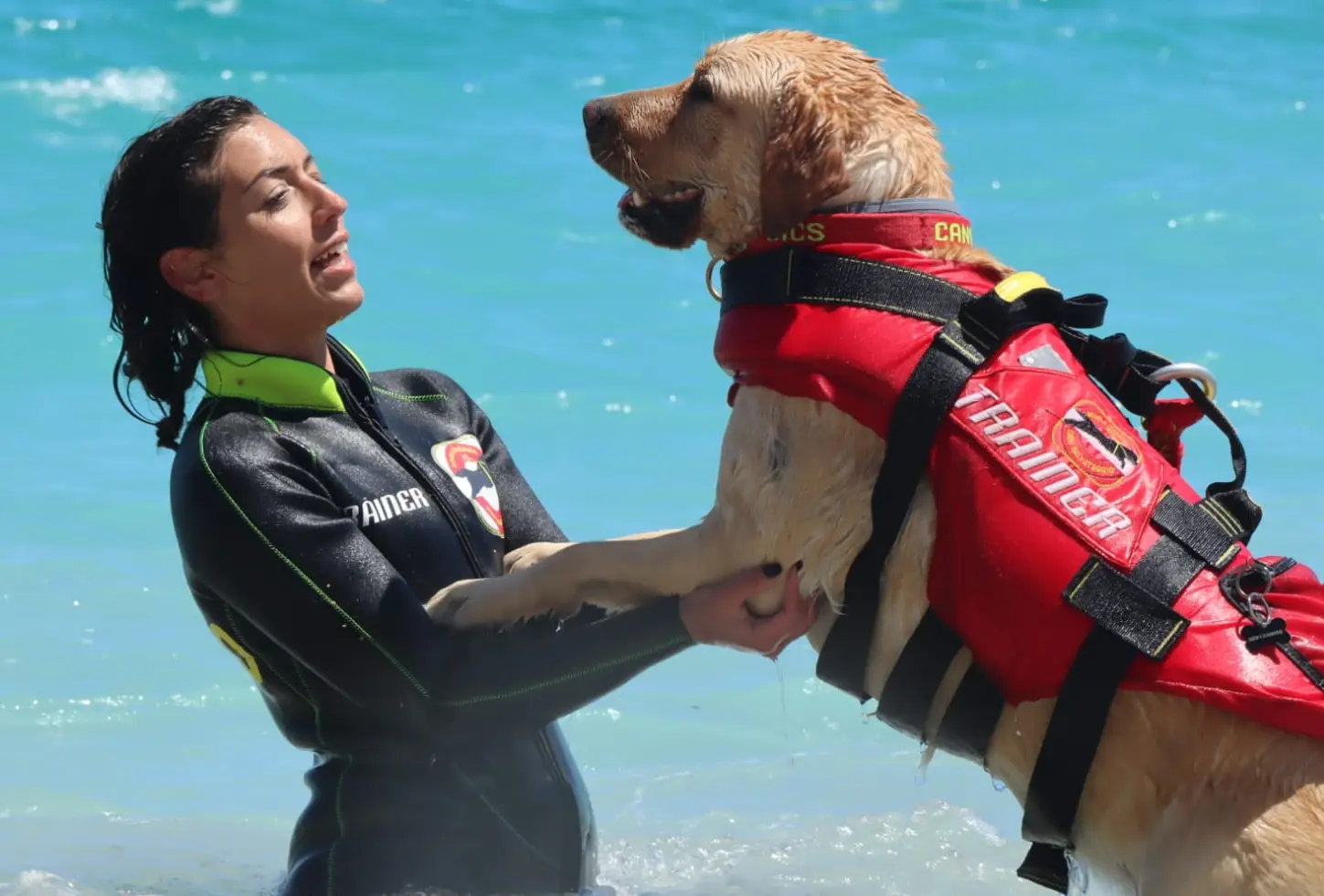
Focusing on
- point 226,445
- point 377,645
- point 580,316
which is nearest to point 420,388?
point 226,445

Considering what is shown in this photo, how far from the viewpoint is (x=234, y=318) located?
368 cm

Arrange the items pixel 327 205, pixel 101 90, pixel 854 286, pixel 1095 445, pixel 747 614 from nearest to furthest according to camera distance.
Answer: pixel 1095 445 < pixel 854 286 < pixel 747 614 < pixel 327 205 < pixel 101 90

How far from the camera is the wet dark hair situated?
3600 mm

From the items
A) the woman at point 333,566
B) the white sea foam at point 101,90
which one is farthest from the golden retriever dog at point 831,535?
the white sea foam at point 101,90

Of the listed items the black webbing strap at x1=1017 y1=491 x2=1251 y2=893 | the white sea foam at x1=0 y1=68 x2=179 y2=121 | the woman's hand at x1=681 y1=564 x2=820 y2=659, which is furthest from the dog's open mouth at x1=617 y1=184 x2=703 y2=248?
the white sea foam at x1=0 y1=68 x2=179 y2=121

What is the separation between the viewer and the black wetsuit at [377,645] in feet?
11.2

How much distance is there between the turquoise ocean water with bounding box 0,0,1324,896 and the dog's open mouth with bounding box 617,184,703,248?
1596 millimetres

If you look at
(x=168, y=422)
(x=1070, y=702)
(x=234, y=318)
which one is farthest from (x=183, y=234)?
(x=1070, y=702)

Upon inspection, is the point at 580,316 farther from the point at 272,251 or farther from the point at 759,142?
the point at 759,142

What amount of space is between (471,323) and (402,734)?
7194 millimetres

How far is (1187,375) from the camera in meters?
3.23

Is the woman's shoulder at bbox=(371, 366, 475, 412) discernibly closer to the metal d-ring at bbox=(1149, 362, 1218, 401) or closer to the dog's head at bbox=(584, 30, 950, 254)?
the dog's head at bbox=(584, 30, 950, 254)

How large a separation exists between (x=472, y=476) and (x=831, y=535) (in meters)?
1.09

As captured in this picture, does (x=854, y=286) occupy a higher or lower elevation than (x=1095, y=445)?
higher
